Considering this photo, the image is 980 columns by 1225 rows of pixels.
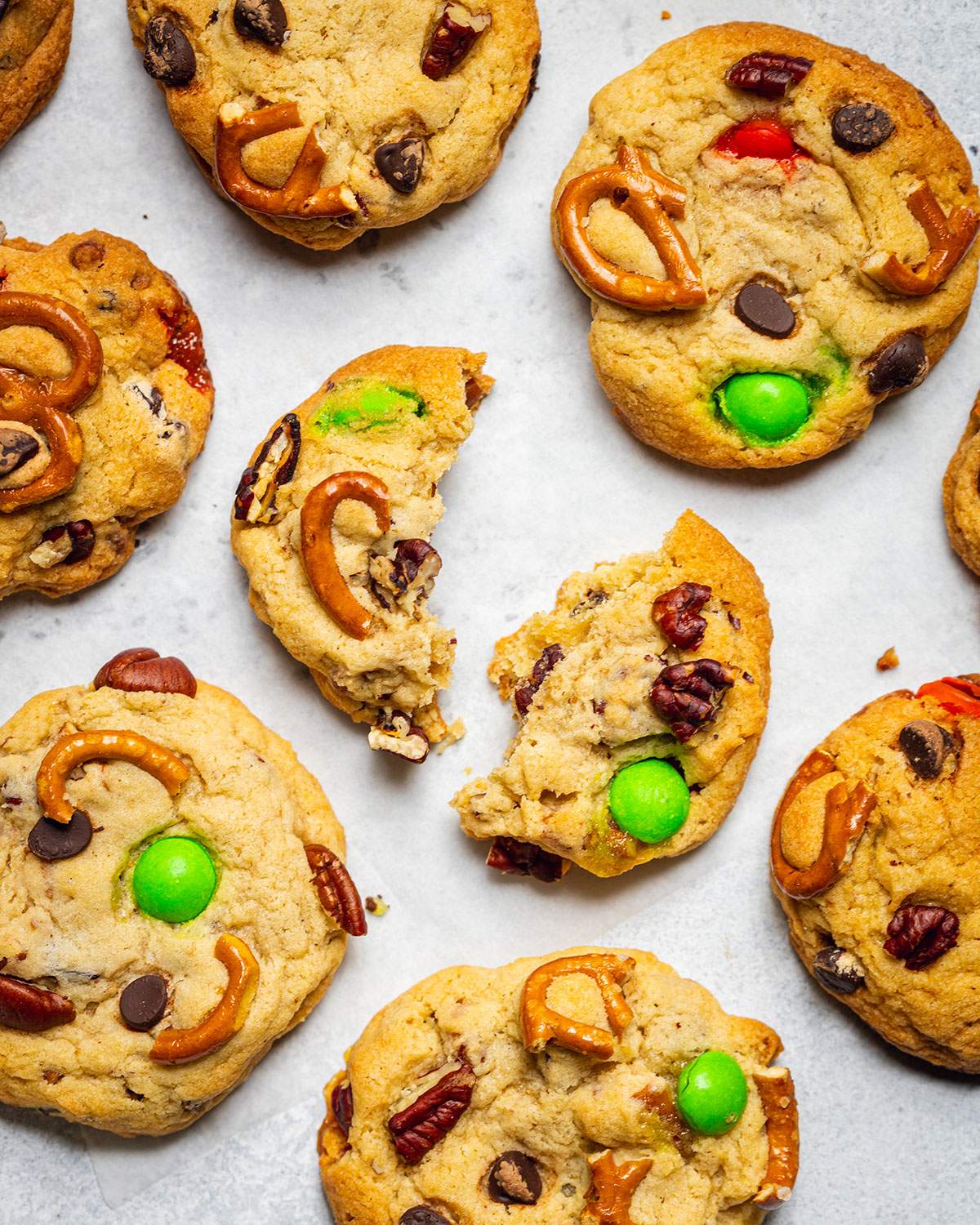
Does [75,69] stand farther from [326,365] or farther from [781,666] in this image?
[781,666]

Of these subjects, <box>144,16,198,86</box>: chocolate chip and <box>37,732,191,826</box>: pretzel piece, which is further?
<box>144,16,198,86</box>: chocolate chip

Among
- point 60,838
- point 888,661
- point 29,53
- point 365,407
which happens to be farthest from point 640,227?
point 60,838

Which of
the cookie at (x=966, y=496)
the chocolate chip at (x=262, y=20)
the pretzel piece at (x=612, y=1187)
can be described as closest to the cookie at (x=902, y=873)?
the cookie at (x=966, y=496)

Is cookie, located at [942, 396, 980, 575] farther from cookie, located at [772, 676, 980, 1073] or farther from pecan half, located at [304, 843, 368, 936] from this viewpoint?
pecan half, located at [304, 843, 368, 936]

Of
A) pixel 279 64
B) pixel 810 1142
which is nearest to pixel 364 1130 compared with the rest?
pixel 810 1142

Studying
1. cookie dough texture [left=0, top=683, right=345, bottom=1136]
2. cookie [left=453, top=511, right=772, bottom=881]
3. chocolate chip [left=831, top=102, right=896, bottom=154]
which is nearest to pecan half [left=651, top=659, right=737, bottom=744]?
cookie [left=453, top=511, right=772, bottom=881]

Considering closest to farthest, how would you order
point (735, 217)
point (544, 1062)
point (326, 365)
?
point (544, 1062) → point (735, 217) → point (326, 365)

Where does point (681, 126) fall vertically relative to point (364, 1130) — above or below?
above

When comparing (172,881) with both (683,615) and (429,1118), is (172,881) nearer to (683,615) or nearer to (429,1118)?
(429,1118)
